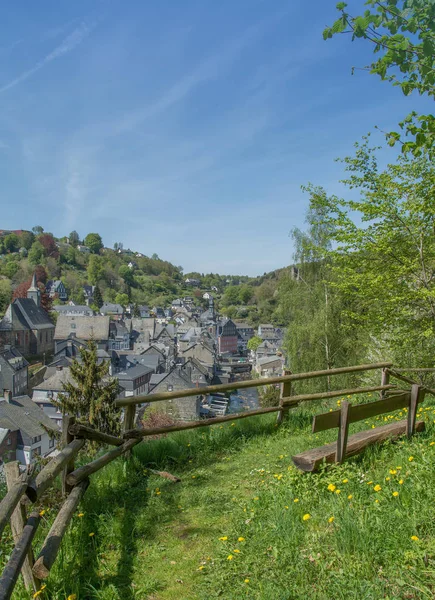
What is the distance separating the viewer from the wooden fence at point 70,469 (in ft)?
9.00

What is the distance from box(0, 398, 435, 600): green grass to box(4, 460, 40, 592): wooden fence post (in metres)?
0.14

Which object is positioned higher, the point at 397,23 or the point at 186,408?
the point at 397,23

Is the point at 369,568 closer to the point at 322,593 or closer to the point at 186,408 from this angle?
the point at 322,593

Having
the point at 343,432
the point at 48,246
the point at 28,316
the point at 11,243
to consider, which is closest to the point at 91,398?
the point at 343,432

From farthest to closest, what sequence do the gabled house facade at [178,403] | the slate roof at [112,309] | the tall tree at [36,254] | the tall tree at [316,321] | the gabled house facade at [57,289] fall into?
the tall tree at [36,254] < the gabled house facade at [57,289] < the slate roof at [112,309] < the gabled house facade at [178,403] < the tall tree at [316,321]

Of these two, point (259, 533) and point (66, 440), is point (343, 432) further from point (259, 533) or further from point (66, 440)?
point (66, 440)

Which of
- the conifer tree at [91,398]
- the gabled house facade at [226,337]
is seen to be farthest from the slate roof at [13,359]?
the gabled house facade at [226,337]

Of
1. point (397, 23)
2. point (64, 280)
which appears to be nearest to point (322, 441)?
point (397, 23)

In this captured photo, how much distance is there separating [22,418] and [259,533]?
1344 inches

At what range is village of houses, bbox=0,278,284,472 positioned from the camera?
33.0m

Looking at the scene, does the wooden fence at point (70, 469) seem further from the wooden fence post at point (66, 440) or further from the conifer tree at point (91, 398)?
the conifer tree at point (91, 398)

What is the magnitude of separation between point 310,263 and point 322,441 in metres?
19.5

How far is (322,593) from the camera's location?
115 inches

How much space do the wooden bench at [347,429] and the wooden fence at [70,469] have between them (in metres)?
0.01
